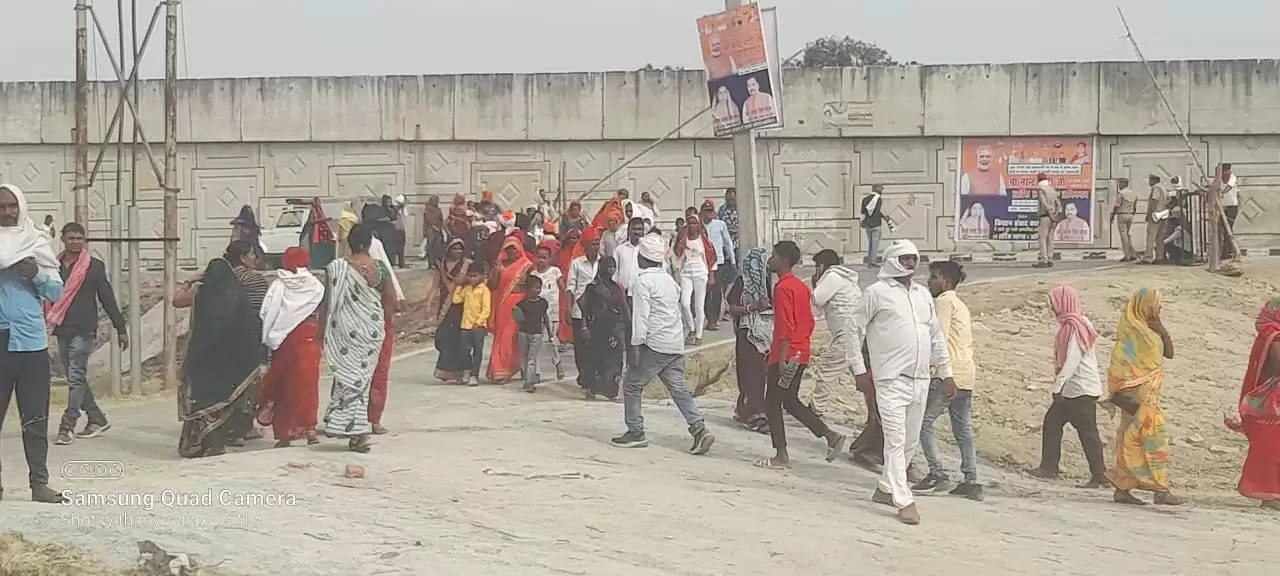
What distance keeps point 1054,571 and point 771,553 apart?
150 cm

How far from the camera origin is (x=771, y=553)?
23.2 ft

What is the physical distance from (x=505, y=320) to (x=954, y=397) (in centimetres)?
502

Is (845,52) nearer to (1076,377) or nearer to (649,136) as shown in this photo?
(649,136)

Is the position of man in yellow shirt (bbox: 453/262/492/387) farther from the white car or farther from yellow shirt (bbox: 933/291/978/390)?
the white car

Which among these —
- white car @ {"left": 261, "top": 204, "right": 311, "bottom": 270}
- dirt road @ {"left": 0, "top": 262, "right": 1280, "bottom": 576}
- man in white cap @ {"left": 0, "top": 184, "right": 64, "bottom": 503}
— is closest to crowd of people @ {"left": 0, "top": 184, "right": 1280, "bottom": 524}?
dirt road @ {"left": 0, "top": 262, "right": 1280, "bottom": 576}

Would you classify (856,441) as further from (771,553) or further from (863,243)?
(863,243)

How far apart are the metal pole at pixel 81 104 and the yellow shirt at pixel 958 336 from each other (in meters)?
8.89

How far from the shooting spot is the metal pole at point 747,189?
12.9 metres

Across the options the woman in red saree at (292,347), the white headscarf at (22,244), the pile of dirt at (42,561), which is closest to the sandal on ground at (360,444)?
the woman in red saree at (292,347)

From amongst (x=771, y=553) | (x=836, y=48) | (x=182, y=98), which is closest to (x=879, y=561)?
(x=771, y=553)

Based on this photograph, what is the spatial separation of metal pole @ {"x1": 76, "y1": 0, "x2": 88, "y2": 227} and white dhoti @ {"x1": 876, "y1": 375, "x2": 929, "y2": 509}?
919 centimetres

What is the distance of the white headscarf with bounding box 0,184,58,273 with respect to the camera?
6910 mm

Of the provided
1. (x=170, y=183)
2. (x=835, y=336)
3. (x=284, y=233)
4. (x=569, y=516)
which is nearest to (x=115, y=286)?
(x=170, y=183)

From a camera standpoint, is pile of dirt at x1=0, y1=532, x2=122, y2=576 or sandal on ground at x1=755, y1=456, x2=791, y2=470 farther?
sandal on ground at x1=755, y1=456, x2=791, y2=470
